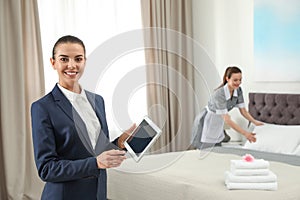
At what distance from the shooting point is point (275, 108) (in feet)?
14.1

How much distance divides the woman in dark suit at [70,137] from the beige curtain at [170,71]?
1.12 feet

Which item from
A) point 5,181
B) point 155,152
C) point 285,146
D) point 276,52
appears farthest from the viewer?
point 276,52

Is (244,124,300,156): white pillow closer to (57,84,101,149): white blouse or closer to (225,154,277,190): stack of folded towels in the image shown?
(225,154,277,190): stack of folded towels

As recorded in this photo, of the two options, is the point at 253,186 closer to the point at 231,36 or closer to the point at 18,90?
the point at 18,90

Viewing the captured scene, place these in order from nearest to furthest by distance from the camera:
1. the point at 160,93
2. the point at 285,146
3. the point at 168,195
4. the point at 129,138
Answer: the point at 129,138 → the point at 160,93 → the point at 168,195 → the point at 285,146

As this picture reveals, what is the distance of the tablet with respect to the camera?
4.84 ft

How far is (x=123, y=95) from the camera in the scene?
1.73 meters

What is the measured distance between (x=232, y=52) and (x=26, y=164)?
2505 mm

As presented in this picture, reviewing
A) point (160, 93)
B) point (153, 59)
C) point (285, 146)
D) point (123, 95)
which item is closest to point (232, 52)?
point (285, 146)

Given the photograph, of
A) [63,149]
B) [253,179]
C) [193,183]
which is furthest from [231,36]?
[63,149]

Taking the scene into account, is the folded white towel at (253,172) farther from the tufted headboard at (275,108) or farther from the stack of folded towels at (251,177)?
the tufted headboard at (275,108)

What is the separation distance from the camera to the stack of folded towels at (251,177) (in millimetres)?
2500

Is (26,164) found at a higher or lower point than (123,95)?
lower

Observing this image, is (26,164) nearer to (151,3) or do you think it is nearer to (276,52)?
→ (151,3)
